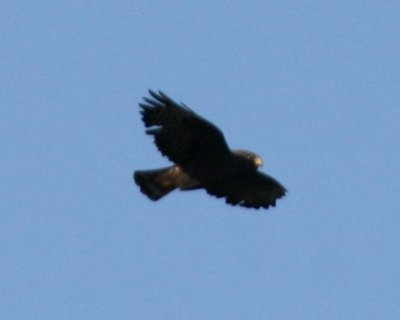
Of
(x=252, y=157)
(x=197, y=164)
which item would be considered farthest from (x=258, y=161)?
(x=197, y=164)

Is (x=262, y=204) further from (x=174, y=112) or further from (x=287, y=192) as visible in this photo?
(x=174, y=112)

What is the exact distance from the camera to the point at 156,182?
97.7 feet

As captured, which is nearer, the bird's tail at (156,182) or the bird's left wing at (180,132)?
the bird's left wing at (180,132)

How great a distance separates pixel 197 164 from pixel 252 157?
0.74m

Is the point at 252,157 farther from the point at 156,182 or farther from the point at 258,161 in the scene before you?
the point at 156,182

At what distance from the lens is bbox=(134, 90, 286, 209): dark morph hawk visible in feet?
93.2

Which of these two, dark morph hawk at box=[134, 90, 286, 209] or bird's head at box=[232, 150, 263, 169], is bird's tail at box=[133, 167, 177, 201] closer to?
dark morph hawk at box=[134, 90, 286, 209]

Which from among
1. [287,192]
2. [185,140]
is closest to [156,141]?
[185,140]

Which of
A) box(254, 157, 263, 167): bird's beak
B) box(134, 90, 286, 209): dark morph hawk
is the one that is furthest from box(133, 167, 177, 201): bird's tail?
box(254, 157, 263, 167): bird's beak

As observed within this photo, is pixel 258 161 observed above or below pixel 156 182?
above

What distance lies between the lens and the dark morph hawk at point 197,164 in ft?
93.2

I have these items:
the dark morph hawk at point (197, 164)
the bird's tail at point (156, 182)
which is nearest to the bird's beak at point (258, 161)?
the dark morph hawk at point (197, 164)

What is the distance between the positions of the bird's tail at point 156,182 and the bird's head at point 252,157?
949mm

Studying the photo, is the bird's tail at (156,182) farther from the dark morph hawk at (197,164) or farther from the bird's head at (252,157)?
the bird's head at (252,157)
